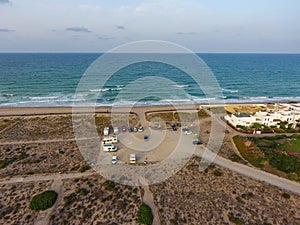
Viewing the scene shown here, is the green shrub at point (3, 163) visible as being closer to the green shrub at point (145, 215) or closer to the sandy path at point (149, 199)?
the sandy path at point (149, 199)

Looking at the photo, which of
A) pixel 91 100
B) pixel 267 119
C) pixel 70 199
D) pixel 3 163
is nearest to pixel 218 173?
pixel 70 199

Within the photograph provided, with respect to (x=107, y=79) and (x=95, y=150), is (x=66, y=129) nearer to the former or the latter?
(x=95, y=150)

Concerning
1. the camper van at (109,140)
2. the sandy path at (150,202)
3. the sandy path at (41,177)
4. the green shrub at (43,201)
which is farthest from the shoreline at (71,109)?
the green shrub at (43,201)

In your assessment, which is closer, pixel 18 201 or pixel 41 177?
pixel 18 201

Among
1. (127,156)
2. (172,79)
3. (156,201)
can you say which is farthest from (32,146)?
(172,79)

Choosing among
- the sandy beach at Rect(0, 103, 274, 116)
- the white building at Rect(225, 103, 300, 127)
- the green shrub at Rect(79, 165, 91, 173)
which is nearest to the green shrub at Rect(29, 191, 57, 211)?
the green shrub at Rect(79, 165, 91, 173)

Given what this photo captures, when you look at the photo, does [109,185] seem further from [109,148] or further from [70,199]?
[109,148]

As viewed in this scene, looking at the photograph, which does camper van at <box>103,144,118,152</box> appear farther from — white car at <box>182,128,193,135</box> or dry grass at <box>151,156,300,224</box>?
white car at <box>182,128,193,135</box>
